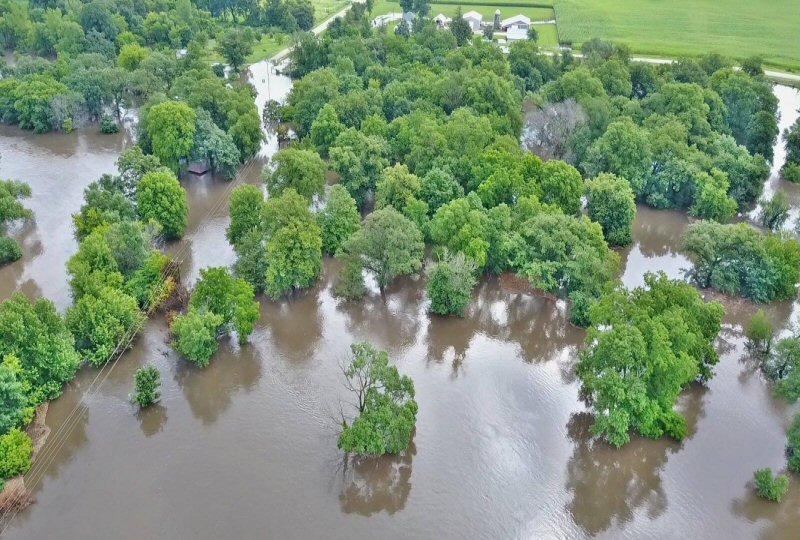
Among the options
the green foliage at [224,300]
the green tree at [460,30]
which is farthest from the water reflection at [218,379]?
the green tree at [460,30]

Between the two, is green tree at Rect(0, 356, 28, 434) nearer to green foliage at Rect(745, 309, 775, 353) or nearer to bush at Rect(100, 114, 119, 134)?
green foliage at Rect(745, 309, 775, 353)

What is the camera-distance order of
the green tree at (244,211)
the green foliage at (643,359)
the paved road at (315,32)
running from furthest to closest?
the paved road at (315,32), the green tree at (244,211), the green foliage at (643,359)

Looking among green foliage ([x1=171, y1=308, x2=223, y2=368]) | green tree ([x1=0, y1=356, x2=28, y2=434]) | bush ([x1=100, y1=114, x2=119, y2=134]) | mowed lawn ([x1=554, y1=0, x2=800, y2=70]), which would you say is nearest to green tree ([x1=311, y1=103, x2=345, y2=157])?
bush ([x1=100, y1=114, x2=119, y2=134])

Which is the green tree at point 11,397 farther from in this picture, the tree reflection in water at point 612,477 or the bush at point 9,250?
the tree reflection in water at point 612,477

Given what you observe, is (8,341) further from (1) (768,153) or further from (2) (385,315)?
(1) (768,153)

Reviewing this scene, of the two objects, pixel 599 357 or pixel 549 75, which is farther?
pixel 549 75

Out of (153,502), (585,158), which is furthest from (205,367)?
(585,158)

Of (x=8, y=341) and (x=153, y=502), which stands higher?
(x=8, y=341)

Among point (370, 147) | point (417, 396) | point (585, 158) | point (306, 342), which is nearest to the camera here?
point (417, 396)
